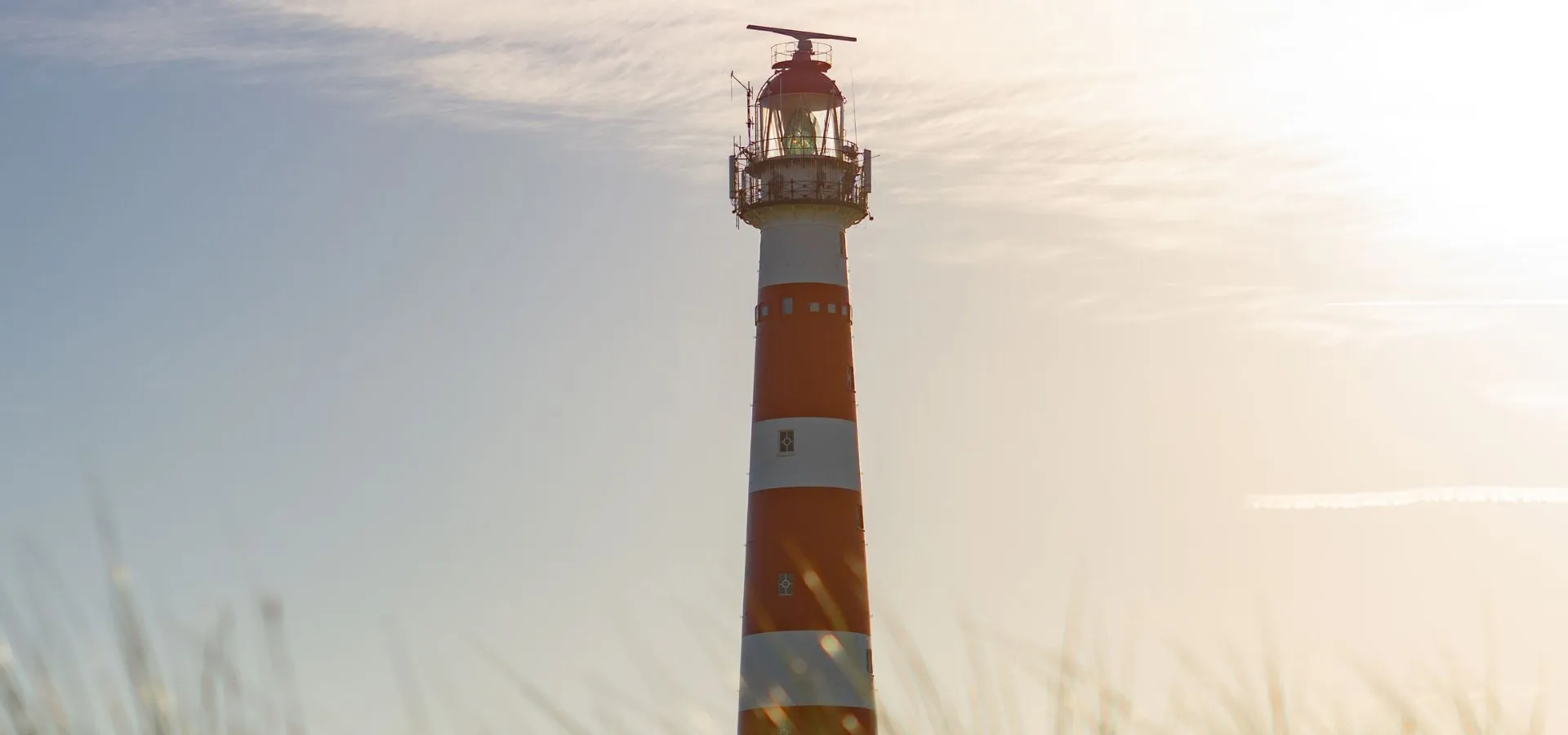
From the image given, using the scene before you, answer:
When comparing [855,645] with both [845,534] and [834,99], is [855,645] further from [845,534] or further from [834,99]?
[834,99]

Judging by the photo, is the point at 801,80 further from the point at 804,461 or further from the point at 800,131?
the point at 804,461

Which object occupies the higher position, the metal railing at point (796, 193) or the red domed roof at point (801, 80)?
the red domed roof at point (801, 80)

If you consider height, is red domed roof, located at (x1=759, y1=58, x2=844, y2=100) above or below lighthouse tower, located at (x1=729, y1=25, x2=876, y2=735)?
above

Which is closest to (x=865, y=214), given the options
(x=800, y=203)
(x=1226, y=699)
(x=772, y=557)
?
(x=800, y=203)

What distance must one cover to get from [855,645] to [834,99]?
9.52 m

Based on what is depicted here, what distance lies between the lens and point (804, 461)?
3472cm

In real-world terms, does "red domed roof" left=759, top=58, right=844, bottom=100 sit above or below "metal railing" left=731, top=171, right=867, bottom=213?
above

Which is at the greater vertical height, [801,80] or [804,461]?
[801,80]

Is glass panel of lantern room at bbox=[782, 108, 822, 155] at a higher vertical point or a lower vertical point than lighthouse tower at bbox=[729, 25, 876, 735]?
higher

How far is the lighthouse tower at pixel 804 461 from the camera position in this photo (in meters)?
34.1

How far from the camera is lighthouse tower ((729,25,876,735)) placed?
112ft

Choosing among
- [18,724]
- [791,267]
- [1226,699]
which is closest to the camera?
[18,724]

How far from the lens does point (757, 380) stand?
3578 cm

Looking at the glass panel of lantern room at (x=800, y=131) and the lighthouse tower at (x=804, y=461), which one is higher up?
the glass panel of lantern room at (x=800, y=131)
